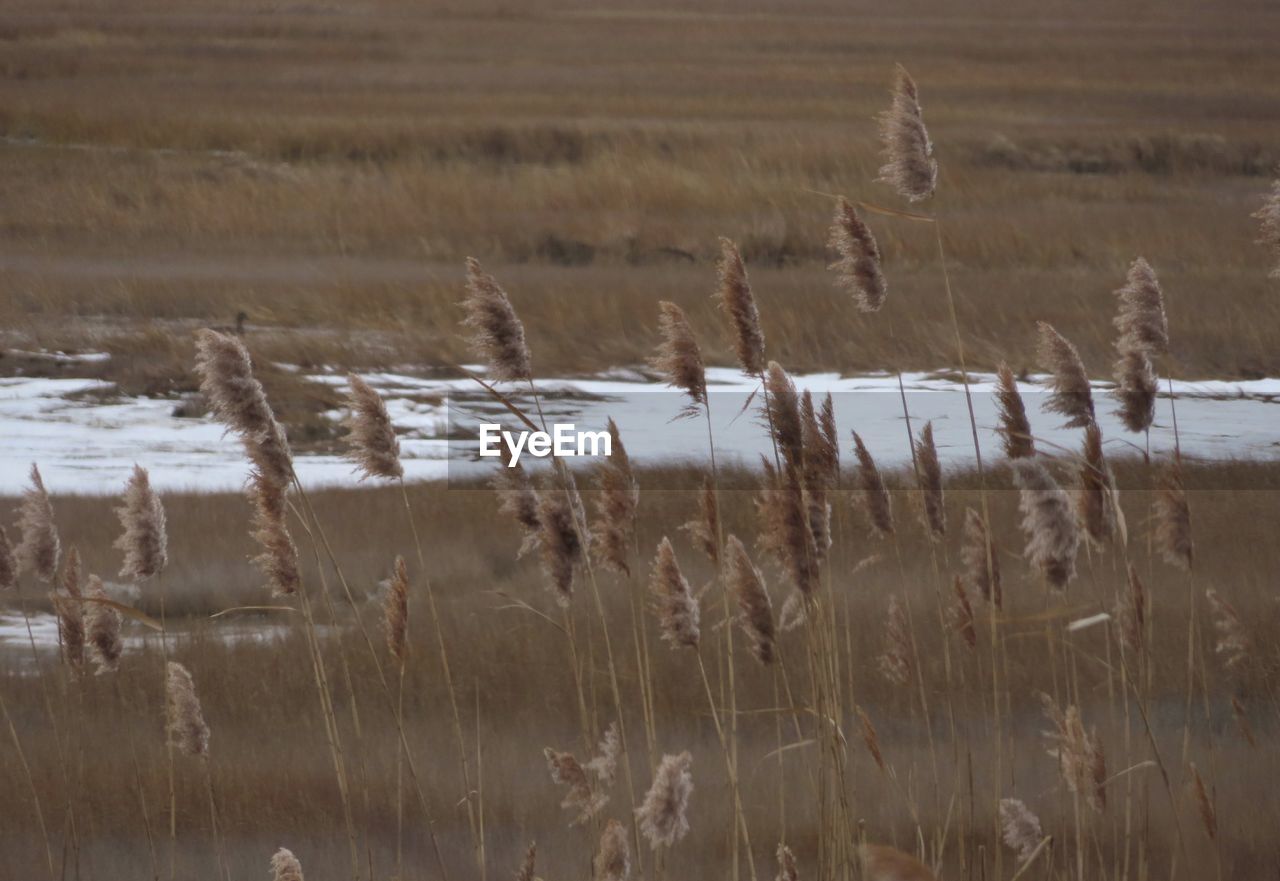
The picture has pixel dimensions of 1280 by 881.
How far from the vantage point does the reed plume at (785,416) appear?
1.35 metres

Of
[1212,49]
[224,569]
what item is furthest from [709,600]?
[1212,49]

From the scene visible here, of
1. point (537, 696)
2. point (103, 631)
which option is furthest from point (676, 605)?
point (537, 696)

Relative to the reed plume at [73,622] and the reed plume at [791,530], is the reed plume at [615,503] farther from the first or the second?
the reed plume at [73,622]

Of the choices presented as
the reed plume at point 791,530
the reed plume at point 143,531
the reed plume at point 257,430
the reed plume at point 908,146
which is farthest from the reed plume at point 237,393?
the reed plume at point 908,146

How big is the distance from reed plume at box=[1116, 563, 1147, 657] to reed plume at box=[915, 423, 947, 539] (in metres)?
0.20

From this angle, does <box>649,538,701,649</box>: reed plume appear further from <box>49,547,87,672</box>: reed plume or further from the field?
<box>49,547,87,672</box>: reed plume

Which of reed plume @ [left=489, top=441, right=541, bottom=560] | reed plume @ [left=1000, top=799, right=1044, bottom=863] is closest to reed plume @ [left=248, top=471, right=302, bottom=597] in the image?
reed plume @ [left=489, top=441, right=541, bottom=560]

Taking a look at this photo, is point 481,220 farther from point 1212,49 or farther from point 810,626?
point 810,626

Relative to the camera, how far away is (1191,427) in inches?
132

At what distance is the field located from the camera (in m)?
1.58

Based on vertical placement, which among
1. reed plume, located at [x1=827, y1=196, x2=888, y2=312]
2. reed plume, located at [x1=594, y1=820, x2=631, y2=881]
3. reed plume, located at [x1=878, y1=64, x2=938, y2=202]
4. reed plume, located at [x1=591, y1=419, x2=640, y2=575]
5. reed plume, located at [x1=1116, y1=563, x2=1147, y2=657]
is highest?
reed plume, located at [x1=878, y1=64, x2=938, y2=202]

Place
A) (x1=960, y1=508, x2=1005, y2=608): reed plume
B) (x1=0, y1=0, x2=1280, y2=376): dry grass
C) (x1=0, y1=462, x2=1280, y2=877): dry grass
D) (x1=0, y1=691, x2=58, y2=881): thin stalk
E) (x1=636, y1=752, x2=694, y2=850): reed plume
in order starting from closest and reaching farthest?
(x1=636, y1=752, x2=694, y2=850): reed plume, (x1=960, y1=508, x2=1005, y2=608): reed plume, (x1=0, y1=691, x2=58, y2=881): thin stalk, (x1=0, y1=462, x2=1280, y2=877): dry grass, (x1=0, y1=0, x2=1280, y2=376): dry grass

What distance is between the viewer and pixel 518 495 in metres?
1.37

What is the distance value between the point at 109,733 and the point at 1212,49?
3501 millimetres
